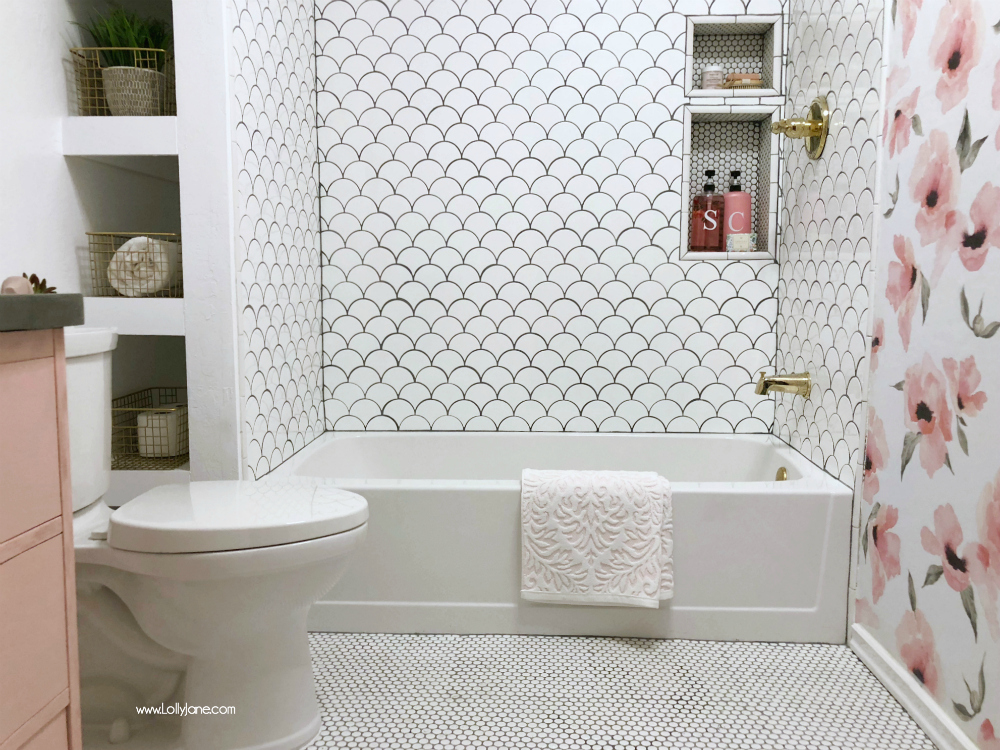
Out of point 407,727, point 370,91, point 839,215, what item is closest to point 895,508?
point 839,215

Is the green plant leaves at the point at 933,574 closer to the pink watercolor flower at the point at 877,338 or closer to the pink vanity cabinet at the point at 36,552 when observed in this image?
the pink watercolor flower at the point at 877,338

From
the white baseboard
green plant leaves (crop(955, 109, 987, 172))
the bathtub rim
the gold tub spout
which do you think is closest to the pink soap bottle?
the gold tub spout

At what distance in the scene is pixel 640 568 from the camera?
201 cm

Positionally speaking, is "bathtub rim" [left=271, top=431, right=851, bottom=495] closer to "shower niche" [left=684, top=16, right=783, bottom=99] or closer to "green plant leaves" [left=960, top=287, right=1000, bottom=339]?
"green plant leaves" [left=960, top=287, right=1000, bottom=339]

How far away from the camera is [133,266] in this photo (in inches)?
76.4

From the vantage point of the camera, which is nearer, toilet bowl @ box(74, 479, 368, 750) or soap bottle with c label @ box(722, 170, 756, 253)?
toilet bowl @ box(74, 479, 368, 750)

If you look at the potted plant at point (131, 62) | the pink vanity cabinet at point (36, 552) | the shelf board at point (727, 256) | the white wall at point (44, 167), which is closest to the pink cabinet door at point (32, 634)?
the pink vanity cabinet at point (36, 552)

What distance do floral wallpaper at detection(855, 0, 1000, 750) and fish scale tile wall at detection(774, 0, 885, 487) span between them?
9 cm

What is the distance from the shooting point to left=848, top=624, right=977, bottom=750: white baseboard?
1547 millimetres

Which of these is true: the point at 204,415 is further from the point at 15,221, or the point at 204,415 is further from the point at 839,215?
the point at 839,215

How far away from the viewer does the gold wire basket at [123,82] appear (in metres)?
1.90

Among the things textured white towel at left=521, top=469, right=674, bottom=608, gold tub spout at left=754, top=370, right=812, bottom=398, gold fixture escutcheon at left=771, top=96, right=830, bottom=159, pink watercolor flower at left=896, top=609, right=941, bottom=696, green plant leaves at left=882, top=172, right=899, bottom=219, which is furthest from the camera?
gold tub spout at left=754, top=370, right=812, bottom=398

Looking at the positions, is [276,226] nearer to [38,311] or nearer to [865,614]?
[38,311]

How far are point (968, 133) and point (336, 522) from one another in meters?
1.43
